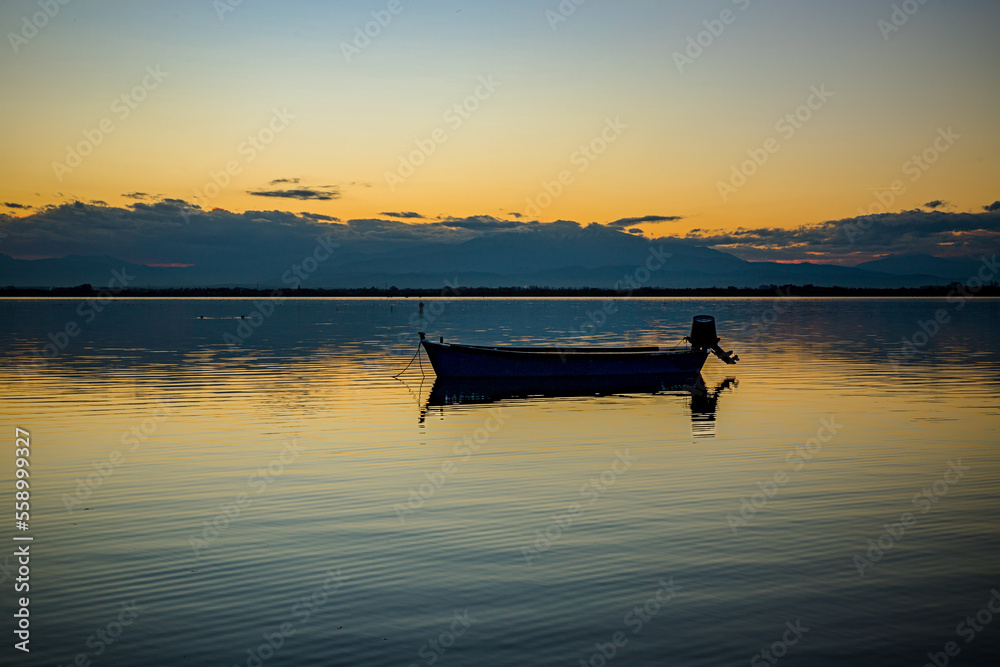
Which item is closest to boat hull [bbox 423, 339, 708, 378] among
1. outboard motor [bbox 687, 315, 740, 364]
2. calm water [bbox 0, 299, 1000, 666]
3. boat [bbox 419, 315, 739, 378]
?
boat [bbox 419, 315, 739, 378]

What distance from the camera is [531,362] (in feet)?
125

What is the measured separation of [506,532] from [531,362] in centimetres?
2547

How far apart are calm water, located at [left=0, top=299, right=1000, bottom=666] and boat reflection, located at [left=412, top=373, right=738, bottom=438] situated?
6.99 feet

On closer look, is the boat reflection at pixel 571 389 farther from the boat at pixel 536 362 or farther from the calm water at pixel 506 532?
the calm water at pixel 506 532

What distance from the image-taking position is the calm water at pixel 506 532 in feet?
29.1

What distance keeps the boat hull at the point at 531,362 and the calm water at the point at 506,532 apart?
9171 millimetres

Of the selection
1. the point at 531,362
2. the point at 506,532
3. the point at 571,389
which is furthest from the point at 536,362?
the point at 506,532

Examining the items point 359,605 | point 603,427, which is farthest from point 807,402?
point 359,605

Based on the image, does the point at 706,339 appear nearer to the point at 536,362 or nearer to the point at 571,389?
the point at 536,362

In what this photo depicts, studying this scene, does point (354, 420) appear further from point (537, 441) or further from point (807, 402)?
point (807, 402)

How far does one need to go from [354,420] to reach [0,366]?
1004 inches

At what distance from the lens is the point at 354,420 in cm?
2503

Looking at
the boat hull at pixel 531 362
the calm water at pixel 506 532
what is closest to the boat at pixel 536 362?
the boat hull at pixel 531 362

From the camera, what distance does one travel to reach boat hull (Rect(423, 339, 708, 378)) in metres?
38.2
